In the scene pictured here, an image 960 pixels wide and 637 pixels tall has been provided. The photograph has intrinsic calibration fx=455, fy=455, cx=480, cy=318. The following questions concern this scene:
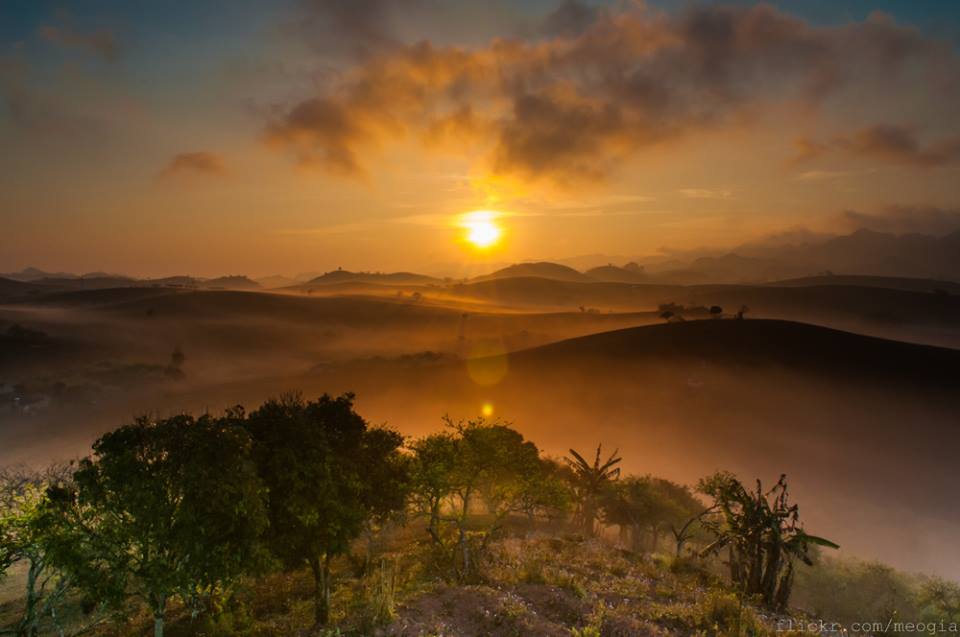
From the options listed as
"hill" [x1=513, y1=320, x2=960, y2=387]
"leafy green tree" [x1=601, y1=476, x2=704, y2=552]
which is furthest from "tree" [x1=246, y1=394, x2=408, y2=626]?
"hill" [x1=513, y1=320, x2=960, y2=387]

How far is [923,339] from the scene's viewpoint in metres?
180

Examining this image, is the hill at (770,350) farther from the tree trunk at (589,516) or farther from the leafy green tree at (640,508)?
the tree trunk at (589,516)

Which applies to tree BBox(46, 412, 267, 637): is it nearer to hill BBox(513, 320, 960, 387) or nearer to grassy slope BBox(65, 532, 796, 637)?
grassy slope BBox(65, 532, 796, 637)

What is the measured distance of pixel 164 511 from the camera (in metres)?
17.2

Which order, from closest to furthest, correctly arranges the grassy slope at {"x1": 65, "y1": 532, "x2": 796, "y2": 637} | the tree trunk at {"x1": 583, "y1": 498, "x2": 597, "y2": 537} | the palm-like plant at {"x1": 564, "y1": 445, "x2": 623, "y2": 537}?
the grassy slope at {"x1": 65, "y1": 532, "x2": 796, "y2": 637}, the palm-like plant at {"x1": 564, "y1": 445, "x2": 623, "y2": 537}, the tree trunk at {"x1": 583, "y1": 498, "x2": 597, "y2": 537}

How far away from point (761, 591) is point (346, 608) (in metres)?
24.1

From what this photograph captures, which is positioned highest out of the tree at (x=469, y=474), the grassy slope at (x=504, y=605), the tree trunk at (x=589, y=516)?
the tree at (x=469, y=474)

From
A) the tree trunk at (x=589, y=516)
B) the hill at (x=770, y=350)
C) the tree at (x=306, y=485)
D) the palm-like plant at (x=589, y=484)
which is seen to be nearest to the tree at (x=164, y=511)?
the tree at (x=306, y=485)

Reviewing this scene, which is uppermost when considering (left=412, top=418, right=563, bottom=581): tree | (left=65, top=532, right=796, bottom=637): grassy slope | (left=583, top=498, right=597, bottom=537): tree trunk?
(left=412, top=418, right=563, bottom=581): tree

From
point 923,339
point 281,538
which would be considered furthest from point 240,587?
point 923,339

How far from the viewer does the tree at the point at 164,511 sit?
16719mm

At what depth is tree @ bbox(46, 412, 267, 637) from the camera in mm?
16719

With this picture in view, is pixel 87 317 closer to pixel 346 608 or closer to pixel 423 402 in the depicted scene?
pixel 423 402

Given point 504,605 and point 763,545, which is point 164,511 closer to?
point 504,605
